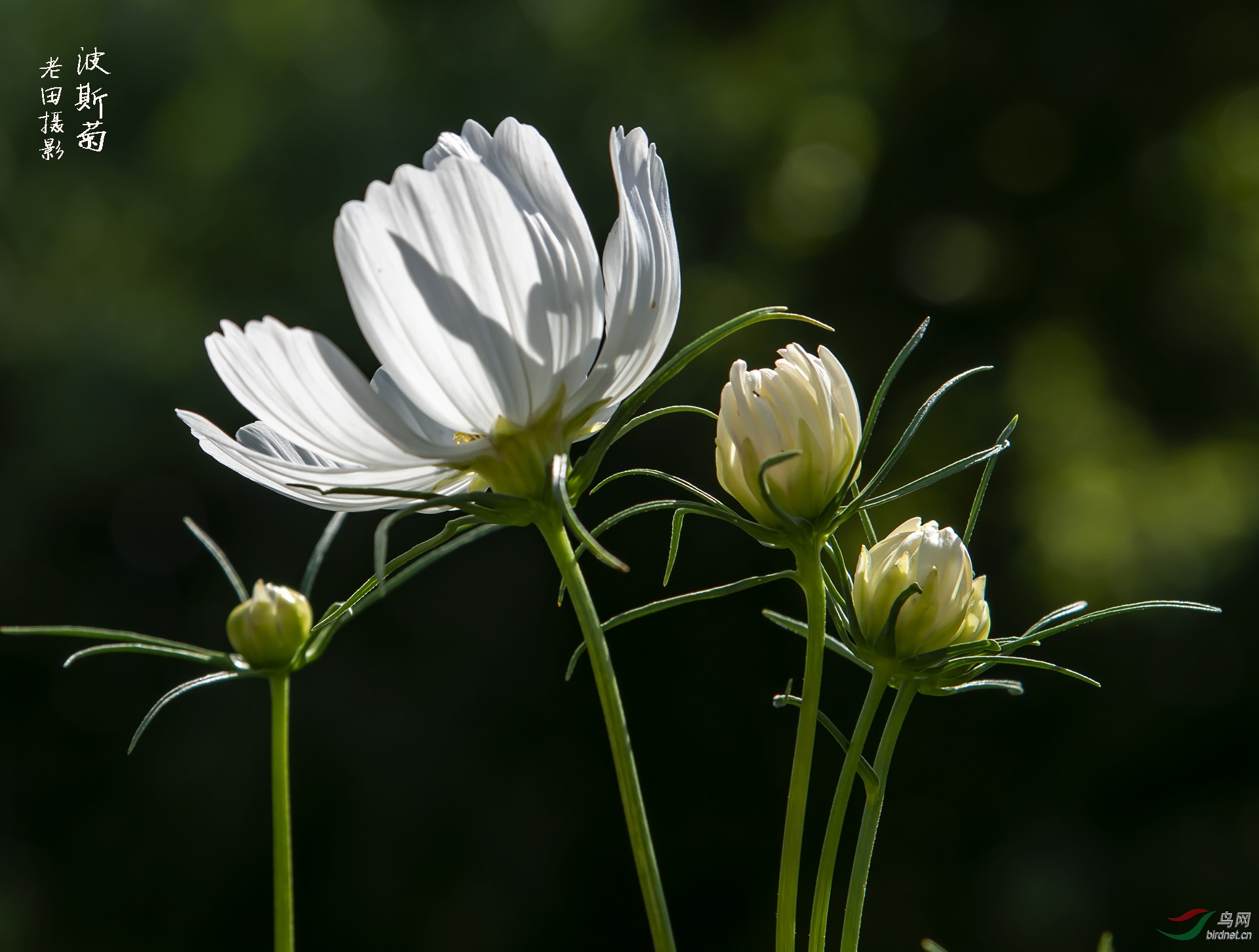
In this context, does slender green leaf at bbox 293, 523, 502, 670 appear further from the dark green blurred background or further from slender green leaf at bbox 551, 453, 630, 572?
the dark green blurred background

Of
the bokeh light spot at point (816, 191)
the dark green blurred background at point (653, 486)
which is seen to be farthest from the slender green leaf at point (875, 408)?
the bokeh light spot at point (816, 191)

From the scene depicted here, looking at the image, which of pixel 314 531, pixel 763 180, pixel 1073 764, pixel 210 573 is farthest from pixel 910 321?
pixel 210 573

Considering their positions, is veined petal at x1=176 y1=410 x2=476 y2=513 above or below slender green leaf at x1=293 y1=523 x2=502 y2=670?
above

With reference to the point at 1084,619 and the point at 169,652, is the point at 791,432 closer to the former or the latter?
the point at 1084,619

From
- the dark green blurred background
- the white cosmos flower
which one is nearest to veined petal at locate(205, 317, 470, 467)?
the white cosmos flower

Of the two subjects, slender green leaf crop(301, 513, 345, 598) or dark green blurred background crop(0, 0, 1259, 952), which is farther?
dark green blurred background crop(0, 0, 1259, 952)

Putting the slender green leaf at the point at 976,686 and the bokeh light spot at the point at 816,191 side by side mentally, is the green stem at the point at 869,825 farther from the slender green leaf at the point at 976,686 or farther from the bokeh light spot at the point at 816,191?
the bokeh light spot at the point at 816,191
